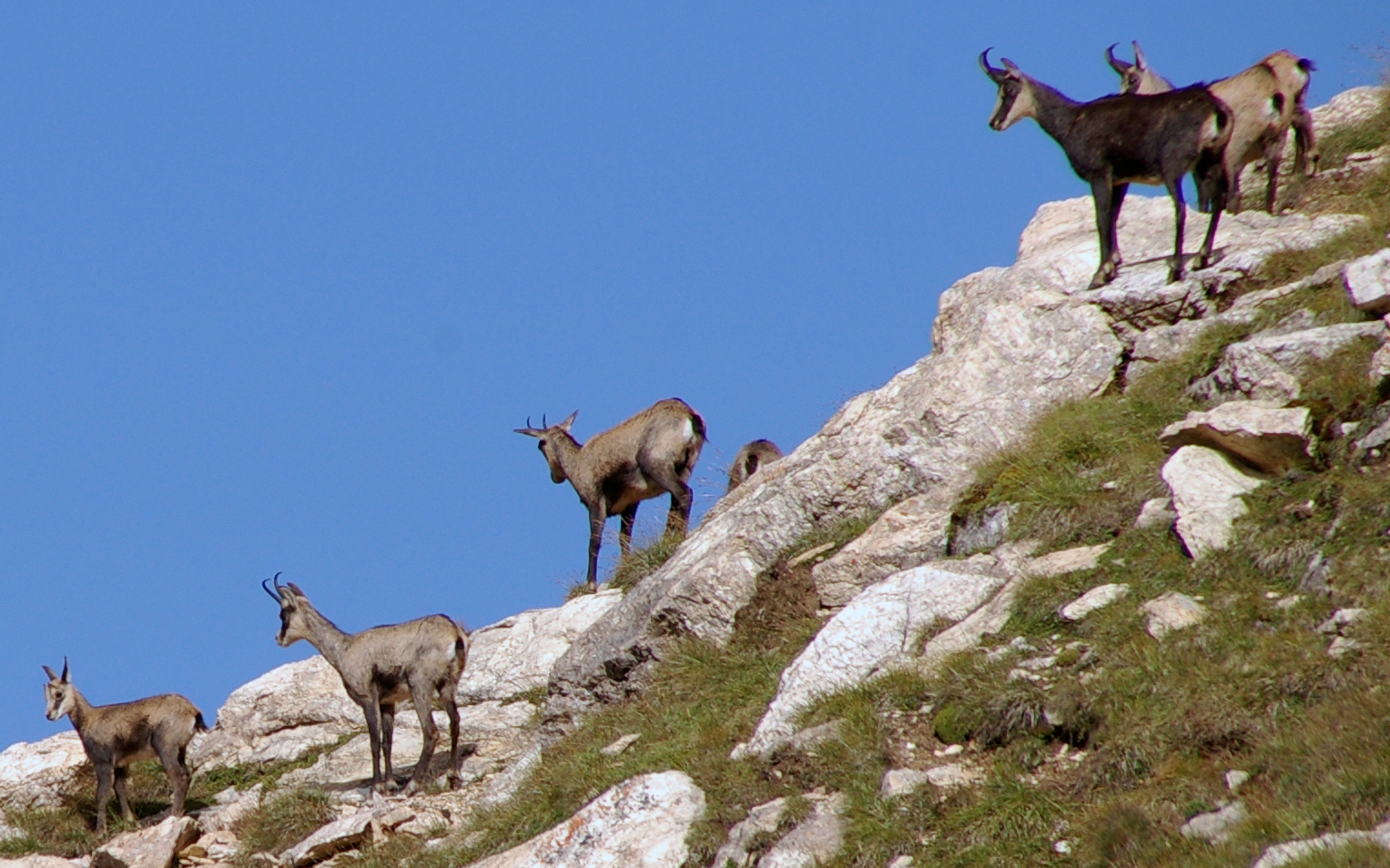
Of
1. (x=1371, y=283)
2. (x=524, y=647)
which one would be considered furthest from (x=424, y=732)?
(x=1371, y=283)

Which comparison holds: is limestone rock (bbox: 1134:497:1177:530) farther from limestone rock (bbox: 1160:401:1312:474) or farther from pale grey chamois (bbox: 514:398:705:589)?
pale grey chamois (bbox: 514:398:705:589)

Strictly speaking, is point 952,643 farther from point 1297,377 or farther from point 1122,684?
point 1297,377

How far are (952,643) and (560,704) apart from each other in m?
4.35

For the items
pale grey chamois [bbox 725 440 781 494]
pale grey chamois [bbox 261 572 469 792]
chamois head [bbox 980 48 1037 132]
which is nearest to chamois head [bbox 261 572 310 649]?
pale grey chamois [bbox 261 572 469 792]

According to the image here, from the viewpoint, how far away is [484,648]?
15.8 m

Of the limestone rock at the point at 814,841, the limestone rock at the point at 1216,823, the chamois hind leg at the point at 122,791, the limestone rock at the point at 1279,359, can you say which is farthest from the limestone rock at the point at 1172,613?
the chamois hind leg at the point at 122,791

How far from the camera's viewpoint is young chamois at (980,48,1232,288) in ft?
41.9

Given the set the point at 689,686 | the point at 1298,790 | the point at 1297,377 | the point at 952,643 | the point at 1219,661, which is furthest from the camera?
the point at 689,686

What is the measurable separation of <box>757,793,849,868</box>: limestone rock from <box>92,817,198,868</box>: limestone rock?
6.19m

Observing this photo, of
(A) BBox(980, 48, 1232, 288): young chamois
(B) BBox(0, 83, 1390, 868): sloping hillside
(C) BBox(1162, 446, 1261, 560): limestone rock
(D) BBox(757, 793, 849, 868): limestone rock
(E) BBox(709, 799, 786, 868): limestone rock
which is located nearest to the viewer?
(B) BBox(0, 83, 1390, 868): sloping hillside

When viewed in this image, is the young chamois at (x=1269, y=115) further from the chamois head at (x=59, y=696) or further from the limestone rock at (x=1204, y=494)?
the chamois head at (x=59, y=696)

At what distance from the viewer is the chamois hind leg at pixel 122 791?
14.3 meters

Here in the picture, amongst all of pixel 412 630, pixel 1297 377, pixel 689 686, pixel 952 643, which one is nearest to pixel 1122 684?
pixel 952 643

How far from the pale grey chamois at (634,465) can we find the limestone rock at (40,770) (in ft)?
18.0
